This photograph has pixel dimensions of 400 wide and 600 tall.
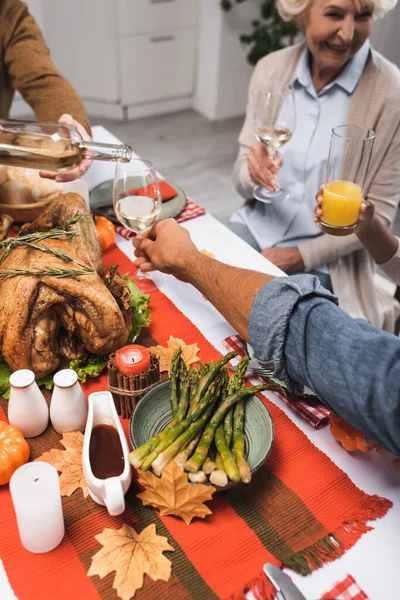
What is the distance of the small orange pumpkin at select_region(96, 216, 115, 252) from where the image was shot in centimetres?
162

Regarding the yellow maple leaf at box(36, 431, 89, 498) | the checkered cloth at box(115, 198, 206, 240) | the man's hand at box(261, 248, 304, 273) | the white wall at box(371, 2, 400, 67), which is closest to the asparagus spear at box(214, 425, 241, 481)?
the yellow maple leaf at box(36, 431, 89, 498)

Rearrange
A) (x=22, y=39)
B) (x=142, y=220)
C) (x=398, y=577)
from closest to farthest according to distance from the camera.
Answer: (x=398, y=577)
(x=142, y=220)
(x=22, y=39)

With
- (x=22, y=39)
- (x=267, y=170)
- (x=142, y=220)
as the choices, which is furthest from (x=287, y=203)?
(x=22, y=39)

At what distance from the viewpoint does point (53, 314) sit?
118 cm

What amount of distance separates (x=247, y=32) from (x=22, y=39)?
9.09 ft

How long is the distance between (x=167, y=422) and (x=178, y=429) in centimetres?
9

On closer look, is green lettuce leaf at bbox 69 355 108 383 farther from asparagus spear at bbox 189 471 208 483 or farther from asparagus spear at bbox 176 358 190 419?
asparagus spear at bbox 189 471 208 483

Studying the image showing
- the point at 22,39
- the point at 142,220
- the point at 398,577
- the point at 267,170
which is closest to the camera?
the point at 398,577

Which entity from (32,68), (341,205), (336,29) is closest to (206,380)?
(341,205)

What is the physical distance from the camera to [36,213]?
1566 millimetres

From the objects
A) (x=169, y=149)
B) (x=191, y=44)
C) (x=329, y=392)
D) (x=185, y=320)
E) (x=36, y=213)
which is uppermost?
(x=329, y=392)

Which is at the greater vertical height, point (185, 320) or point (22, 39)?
point (22, 39)

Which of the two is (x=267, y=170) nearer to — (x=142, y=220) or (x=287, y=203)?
(x=287, y=203)

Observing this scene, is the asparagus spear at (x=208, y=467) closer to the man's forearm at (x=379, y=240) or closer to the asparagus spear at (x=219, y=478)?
the asparagus spear at (x=219, y=478)
